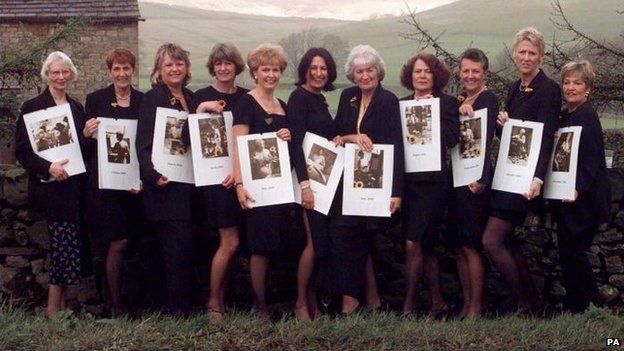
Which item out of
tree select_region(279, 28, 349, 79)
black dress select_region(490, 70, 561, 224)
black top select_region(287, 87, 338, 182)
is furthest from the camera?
tree select_region(279, 28, 349, 79)

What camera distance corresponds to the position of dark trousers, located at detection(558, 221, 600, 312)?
20.2ft

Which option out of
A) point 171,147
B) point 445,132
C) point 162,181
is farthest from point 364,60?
point 162,181

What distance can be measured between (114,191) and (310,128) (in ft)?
4.95

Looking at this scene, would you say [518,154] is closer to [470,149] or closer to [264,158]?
[470,149]

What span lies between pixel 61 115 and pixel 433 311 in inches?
122

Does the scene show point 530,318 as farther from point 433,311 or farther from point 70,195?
point 70,195

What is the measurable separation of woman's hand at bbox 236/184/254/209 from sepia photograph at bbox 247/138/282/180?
11 cm

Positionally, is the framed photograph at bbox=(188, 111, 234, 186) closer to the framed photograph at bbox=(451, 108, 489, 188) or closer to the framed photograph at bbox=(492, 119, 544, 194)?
the framed photograph at bbox=(451, 108, 489, 188)

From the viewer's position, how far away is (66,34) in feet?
50.6

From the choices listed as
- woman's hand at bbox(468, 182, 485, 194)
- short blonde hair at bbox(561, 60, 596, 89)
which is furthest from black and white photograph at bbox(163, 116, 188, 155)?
short blonde hair at bbox(561, 60, 596, 89)

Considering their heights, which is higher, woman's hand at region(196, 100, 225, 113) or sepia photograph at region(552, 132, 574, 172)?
woman's hand at region(196, 100, 225, 113)

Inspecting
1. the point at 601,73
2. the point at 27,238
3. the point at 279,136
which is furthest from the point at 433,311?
the point at 601,73

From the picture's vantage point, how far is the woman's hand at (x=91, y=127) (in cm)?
611

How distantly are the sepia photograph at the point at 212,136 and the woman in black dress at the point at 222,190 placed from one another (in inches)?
3.9
